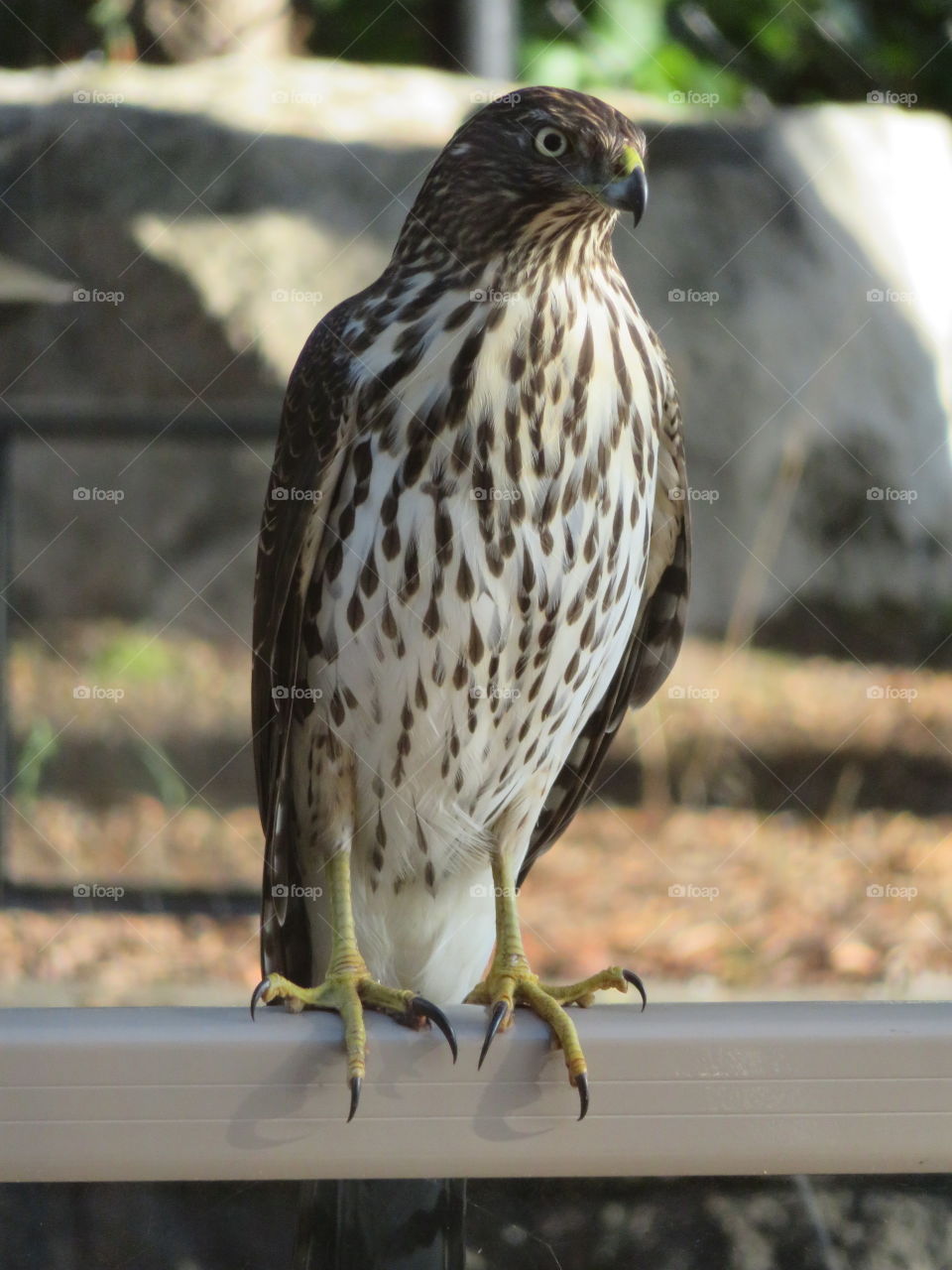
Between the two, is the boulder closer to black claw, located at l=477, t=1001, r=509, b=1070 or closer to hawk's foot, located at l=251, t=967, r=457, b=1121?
hawk's foot, located at l=251, t=967, r=457, b=1121

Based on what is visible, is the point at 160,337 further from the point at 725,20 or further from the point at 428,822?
the point at 428,822

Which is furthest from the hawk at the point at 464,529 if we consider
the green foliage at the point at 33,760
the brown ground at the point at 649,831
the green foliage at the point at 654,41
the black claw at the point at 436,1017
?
the green foliage at the point at 654,41

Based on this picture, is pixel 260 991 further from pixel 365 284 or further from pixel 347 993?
pixel 365 284

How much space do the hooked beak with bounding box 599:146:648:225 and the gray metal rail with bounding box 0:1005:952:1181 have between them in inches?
44.6

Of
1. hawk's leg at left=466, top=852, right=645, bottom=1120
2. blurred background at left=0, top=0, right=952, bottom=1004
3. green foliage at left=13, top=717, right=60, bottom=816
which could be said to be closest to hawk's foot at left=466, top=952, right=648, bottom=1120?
hawk's leg at left=466, top=852, right=645, bottom=1120

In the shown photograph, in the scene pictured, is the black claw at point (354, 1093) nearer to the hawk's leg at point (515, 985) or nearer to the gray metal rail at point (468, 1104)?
the gray metal rail at point (468, 1104)

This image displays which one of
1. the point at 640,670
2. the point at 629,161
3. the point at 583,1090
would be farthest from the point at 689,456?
the point at 583,1090

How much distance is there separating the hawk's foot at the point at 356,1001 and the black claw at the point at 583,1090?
0.45ft

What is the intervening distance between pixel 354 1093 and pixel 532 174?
4.53ft

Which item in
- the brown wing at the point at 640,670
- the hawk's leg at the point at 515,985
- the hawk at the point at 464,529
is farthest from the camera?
the brown wing at the point at 640,670

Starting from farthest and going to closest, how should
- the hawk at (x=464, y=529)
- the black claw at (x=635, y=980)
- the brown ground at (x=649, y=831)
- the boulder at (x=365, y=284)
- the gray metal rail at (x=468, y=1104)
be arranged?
1. the boulder at (x=365, y=284)
2. the brown ground at (x=649, y=831)
3. the hawk at (x=464, y=529)
4. the black claw at (x=635, y=980)
5. the gray metal rail at (x=468, y=1104)

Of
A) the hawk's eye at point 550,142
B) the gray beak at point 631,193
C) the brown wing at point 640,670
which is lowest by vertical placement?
the brown wing at point 640,670

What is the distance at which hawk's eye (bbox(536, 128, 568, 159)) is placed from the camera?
2.25m

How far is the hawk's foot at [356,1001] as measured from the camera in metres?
1.72
